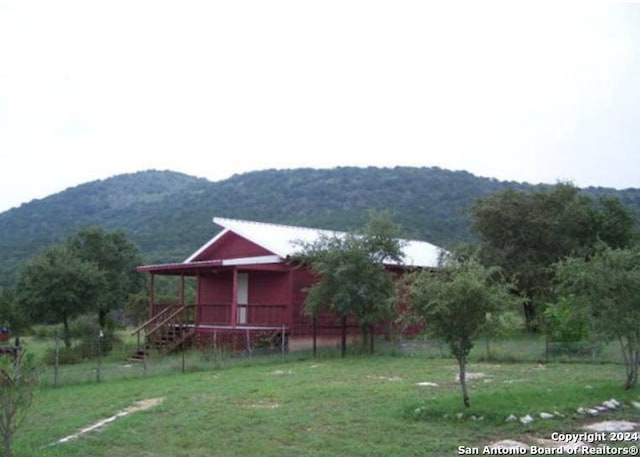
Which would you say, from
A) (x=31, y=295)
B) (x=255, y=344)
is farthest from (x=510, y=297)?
(x=31, y=295)

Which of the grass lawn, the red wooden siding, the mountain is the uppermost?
the mountain

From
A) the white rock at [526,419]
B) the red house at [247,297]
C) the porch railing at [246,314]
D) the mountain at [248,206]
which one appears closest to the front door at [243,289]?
the red house at [247,297]

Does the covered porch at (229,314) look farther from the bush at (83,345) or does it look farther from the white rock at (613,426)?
the white rock at (613,426)

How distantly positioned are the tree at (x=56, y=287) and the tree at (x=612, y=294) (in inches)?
815

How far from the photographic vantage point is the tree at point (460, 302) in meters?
10.8

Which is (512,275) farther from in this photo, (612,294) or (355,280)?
(612,294)

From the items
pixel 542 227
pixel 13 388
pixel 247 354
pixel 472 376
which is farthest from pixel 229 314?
pixel 13 388

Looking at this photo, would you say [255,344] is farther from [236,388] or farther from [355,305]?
[236,388]

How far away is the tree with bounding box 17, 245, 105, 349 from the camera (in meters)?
27.6

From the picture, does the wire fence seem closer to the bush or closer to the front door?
the bush

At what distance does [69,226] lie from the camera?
75.1m

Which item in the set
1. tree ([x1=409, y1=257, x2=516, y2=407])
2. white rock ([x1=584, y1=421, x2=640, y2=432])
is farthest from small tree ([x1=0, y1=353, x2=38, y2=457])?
white rock ([x1=584, y1=421, x2=640, y2=432])

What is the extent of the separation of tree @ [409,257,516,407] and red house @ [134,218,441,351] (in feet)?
41.8

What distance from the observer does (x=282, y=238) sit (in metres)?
28.3
